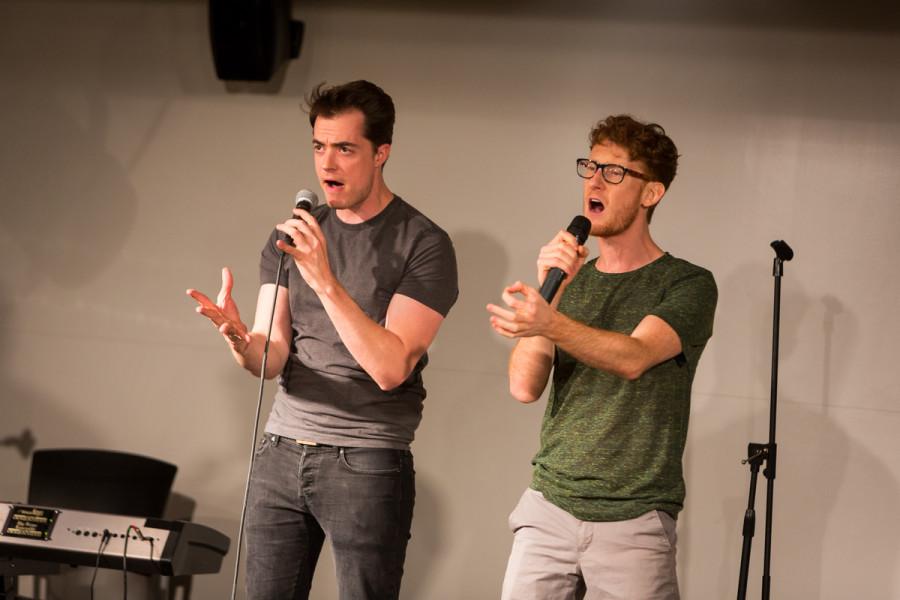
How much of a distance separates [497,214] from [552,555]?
1.87 metres

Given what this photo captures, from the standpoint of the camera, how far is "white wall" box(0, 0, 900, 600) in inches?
149

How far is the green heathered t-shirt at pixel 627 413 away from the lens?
2.27 meters

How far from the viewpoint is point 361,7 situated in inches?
161

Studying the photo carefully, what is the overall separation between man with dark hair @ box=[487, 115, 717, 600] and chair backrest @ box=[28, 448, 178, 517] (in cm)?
189

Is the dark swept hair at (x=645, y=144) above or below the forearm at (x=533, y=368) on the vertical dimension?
above

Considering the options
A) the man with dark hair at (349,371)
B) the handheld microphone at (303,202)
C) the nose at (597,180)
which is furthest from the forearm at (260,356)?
the nose at (597,180)

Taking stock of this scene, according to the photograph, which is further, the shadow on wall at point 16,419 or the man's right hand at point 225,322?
the shadow on wall at point 16,419

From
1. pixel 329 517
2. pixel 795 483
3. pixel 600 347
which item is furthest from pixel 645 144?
pixel 795 483

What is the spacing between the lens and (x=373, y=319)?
246 centimetres

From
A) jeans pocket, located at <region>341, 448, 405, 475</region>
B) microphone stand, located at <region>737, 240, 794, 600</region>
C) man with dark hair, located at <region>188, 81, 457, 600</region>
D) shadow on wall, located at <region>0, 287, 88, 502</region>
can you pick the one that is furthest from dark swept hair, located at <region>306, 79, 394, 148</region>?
shadow on wall, located at <region>0, 287, 88, 502</region>

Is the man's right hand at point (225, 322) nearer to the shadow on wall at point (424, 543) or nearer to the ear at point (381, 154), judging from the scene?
the ear at point (381, 154)

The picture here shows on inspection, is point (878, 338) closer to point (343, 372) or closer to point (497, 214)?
point (497, 214)

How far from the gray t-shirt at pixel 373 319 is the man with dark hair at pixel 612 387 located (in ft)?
0.88

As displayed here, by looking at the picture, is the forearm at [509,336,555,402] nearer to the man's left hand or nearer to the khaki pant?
the khaki pant
